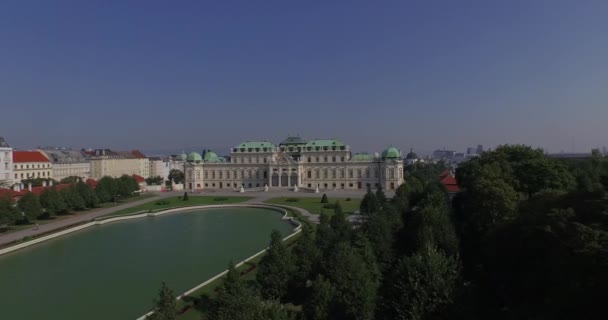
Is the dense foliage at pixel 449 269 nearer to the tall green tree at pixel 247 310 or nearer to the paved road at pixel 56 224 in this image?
the tall green tree at pixel 247 310

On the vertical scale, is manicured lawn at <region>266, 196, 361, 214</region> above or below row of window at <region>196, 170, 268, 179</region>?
below

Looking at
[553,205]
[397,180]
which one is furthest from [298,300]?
[397,180]

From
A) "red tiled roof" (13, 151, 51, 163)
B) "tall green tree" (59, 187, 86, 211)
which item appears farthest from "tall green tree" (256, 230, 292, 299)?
"red tiled roof" (13, 151, 51, 163)

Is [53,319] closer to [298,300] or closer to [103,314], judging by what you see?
[103,314]

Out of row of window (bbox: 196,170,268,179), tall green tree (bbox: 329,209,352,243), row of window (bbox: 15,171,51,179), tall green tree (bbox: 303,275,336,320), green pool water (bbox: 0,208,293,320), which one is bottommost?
green pool water (bbox: 0,208,293,320)

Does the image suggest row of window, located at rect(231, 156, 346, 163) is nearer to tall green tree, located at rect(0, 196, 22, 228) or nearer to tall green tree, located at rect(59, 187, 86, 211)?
tall green tree, located at rect(59, 187, 86, 211)
